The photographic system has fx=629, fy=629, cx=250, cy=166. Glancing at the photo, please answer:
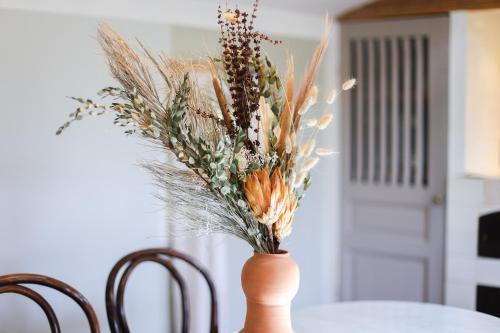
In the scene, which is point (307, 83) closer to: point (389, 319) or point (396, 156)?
point (389, 319)

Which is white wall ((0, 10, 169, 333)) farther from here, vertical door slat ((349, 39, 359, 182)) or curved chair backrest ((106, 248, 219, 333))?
vertical door slat ((349, 39, 359, 182))

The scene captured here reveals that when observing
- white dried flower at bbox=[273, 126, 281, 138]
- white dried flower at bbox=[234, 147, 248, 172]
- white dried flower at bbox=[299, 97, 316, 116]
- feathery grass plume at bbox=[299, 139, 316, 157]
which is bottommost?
white dried flower at bbox=[234, 147, 248, 172]

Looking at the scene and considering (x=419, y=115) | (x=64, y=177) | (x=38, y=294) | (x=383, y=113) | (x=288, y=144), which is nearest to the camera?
(x=288, y=144)

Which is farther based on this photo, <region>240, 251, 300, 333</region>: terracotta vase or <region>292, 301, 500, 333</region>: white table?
<region>292, 301, 500, 333</region>: white table

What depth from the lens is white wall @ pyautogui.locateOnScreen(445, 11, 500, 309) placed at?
10.4 ft

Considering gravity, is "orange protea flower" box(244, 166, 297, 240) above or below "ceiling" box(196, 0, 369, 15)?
below

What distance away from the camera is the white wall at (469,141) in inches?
124

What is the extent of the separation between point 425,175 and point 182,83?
89.4 inches

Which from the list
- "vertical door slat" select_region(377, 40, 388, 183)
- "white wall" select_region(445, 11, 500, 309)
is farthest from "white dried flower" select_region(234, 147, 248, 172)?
"vertical door slat" select_region(377, 40, 388, 183)

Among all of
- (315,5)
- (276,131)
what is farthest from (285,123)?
(315,5)

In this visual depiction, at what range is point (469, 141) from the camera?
3.24 meters

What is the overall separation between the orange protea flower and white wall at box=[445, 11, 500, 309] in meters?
2.05

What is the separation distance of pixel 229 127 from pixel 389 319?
991 millimetres

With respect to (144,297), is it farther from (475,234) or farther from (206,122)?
(475,234)
